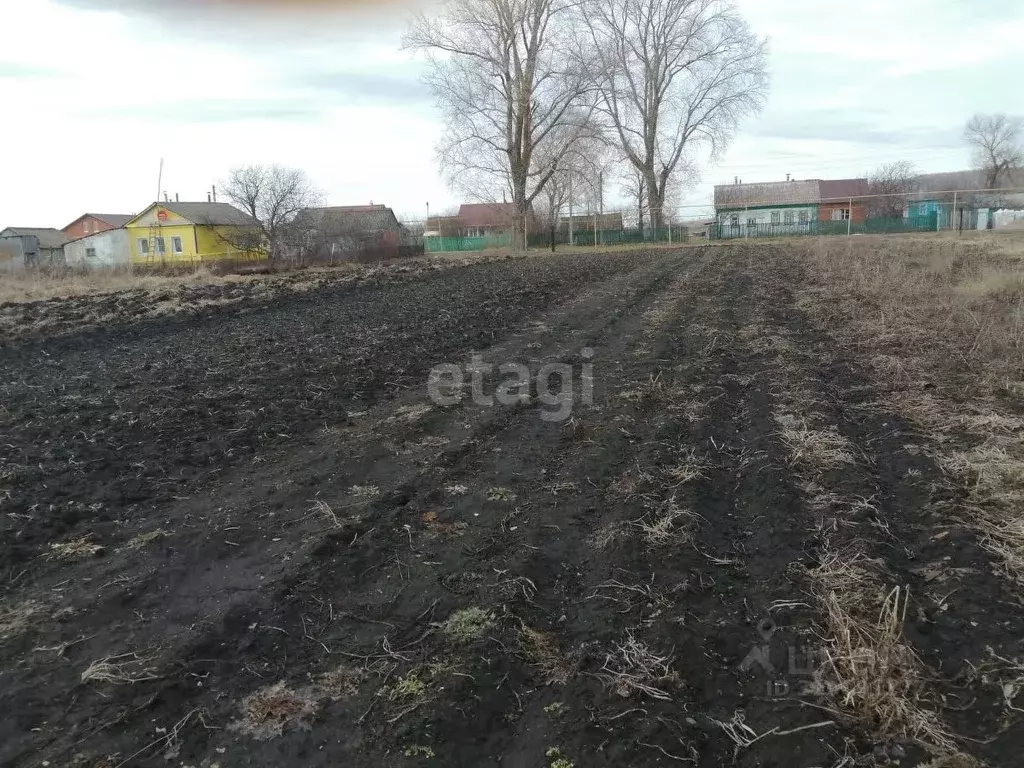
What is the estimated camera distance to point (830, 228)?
4103 cm

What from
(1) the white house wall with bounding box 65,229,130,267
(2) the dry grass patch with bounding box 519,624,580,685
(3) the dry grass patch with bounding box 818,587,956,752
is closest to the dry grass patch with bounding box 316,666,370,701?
(2) the dry grass patch with bounding box 519,624,580,685

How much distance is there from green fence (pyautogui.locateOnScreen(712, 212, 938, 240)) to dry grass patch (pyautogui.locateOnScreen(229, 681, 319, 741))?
41797 mm

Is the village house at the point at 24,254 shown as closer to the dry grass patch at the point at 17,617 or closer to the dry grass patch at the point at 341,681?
the dry grass patch at the point at 17,617

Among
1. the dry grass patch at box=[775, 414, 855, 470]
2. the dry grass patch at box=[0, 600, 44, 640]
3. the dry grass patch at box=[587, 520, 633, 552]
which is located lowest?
the dry grass patch at box=[0, 600, 44, 640]

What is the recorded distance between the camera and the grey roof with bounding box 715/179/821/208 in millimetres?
60031

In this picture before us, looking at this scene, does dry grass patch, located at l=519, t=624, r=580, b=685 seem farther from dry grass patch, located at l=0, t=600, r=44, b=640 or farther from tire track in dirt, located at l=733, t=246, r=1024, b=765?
dry grass patch, located at l=0, t=600, r=44, b=640

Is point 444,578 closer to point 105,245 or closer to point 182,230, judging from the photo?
point 182,230

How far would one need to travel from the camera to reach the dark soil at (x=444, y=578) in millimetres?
2152

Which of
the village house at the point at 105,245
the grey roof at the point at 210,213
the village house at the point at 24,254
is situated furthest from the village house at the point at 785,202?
the village house at the point at 105,245

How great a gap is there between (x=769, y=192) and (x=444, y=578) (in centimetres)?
6538

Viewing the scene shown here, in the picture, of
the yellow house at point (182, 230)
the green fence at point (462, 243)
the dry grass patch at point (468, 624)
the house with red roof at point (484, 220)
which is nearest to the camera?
the dry grass patch at point (468, 624)

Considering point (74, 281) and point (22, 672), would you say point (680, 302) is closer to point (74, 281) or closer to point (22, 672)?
point (22, 672)

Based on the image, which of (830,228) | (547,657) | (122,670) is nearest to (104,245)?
(830,228)

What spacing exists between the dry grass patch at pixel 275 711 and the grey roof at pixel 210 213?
4526 centimetres
